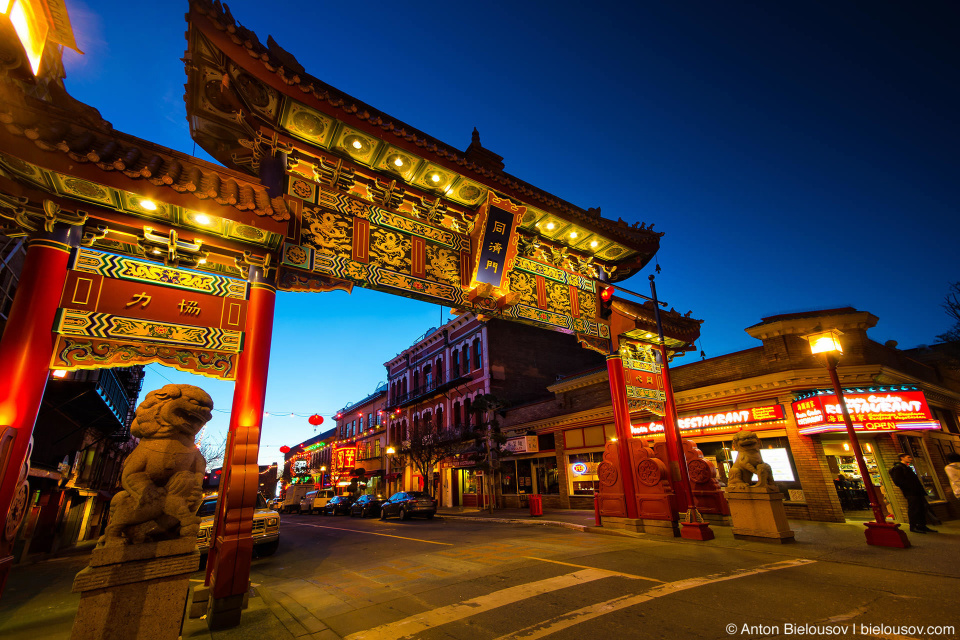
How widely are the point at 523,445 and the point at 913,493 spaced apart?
16.7 metres

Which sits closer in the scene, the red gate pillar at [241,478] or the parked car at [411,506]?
the red gate pillar at [241,478]

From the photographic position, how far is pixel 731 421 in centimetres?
1571

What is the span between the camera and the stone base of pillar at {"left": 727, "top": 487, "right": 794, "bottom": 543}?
866 centimetres

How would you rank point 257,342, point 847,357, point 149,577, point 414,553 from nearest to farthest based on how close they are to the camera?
point 149,577 < point 257,342 < point 414,553 < point 847,357

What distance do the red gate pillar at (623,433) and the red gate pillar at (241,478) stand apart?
28.9ft

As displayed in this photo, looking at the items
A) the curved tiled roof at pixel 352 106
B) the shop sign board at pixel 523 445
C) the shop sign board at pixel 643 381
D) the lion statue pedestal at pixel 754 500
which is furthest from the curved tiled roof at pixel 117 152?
the shop sign board at pixel 523 445

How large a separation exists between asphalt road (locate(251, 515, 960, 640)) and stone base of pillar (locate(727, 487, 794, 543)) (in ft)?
3.44

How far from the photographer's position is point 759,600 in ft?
15.9

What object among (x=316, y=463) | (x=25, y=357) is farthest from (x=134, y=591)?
(x=316, y=463)

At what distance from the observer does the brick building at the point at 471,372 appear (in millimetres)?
29531

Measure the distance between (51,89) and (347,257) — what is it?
4.32 m

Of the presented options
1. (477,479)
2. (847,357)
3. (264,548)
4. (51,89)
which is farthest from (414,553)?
(477,479)

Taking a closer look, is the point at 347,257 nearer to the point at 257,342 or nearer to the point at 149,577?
the point at 257,342

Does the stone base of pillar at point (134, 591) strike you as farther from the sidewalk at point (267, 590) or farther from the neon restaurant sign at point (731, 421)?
the neon restaurant sign at point (731, 421)
